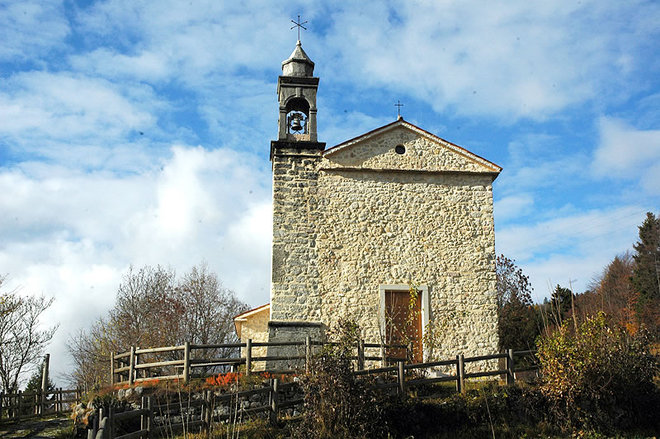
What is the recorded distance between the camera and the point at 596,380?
11.8 m

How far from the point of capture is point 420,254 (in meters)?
17.1

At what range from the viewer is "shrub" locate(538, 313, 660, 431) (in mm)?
11771

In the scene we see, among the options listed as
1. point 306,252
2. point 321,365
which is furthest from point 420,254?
point 321,365

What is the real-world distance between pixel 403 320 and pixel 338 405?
647cm

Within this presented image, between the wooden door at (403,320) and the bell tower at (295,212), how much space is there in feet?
6.65

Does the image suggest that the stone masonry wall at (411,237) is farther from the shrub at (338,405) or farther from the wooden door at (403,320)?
the shrub at (338,405)

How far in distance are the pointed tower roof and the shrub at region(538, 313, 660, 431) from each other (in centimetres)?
1122

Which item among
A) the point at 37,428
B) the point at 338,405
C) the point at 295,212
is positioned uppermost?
the point at 295,212

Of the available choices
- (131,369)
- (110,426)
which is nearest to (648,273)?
(131,369)

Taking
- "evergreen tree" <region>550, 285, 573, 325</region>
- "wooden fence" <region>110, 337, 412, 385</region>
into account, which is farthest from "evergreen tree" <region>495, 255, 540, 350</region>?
Answer: "wooden fence" <region>110, 337, 412, 385</region>

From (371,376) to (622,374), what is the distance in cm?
519

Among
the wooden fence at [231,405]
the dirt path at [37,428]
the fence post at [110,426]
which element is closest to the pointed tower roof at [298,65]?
the wooden fence at [231,405]

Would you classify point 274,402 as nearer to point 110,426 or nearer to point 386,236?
point 110,426

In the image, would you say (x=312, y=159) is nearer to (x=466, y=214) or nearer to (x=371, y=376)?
(x=466, y=214)
